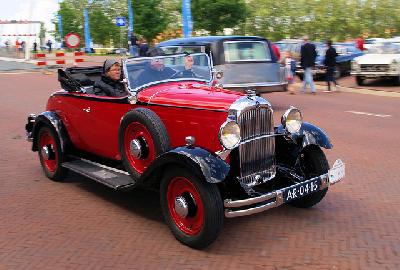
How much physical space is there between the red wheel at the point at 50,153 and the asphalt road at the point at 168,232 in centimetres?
15

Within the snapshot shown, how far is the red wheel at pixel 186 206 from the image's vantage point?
425 cm

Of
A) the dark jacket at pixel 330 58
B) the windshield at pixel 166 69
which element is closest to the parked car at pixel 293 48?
the dark jacket at pixel 330 58

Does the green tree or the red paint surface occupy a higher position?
the green tree

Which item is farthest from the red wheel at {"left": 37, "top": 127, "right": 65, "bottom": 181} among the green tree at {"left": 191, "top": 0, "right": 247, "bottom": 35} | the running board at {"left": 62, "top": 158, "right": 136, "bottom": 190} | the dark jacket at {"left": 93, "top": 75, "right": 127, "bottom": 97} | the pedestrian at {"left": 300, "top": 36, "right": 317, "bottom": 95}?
the green tree at {"left": 191, "top": 0, "right": 247, "bottom": 35}

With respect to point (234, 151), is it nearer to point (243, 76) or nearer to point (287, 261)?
point (287, 261)

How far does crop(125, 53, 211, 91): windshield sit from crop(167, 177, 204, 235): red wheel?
1.38 meters

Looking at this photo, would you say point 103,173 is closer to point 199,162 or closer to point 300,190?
point 199,162

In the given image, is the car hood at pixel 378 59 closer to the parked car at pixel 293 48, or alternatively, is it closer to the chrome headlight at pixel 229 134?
the parked car at pixel 293 48

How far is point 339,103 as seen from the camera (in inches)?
556

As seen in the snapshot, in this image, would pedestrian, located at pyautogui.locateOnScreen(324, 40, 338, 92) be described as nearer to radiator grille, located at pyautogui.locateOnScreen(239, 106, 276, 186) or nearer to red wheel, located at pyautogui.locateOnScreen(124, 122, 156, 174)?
radiator grille, located at pyautogui.locateOnScreen(239, 106, 276, 186)

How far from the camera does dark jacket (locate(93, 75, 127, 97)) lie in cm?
566

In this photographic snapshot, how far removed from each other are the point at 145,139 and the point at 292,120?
1.52 m

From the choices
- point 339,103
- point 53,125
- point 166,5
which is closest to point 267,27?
point 166,5

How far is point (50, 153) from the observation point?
6441 millimetres
